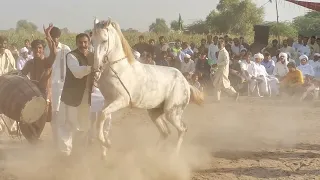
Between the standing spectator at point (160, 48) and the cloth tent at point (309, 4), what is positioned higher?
the cloth tent at point (309, 4)

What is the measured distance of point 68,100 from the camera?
23.3 feet

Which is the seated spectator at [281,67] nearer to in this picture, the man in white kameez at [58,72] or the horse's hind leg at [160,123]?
the horse's hind leg at [160,123]

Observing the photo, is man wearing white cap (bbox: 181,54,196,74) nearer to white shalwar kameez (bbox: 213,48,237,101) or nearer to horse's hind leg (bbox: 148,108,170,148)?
white shalwar kameez (bbox: 213,48,237,101)

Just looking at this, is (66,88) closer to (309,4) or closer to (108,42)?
(108,42)

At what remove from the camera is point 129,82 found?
706cm

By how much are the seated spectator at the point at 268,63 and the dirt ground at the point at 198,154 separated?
19.0ft

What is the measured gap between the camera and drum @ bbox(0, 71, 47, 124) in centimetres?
739

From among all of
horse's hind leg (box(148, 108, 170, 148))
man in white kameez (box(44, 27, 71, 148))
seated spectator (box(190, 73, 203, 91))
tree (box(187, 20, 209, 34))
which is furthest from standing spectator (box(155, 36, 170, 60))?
tree (box(187, 20, 209, 34))

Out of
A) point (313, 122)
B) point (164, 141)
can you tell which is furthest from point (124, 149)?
point (313, 122)

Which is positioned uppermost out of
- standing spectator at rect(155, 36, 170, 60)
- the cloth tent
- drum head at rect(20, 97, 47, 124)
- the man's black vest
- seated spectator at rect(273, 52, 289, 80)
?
the cloth tent

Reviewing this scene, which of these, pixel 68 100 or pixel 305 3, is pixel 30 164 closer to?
pixel 68 100

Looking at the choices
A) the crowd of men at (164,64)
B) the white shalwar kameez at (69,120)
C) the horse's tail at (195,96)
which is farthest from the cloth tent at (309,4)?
the white shalwar kameez at (69,120)

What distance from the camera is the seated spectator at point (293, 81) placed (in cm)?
1617

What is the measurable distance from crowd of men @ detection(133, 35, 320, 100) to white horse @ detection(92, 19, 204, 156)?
7.62 metres
